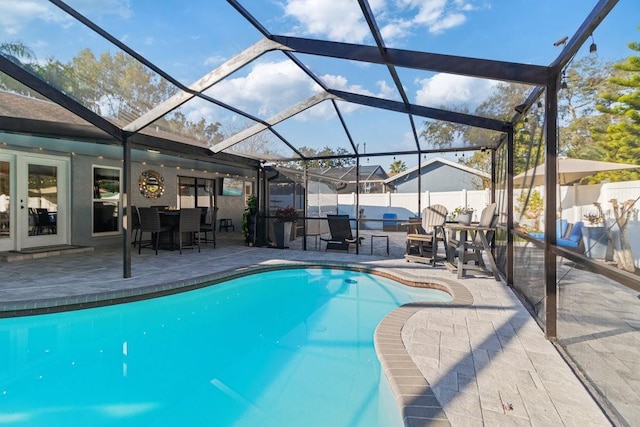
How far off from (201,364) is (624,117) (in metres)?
3.66

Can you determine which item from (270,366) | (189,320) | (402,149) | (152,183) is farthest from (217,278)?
(152,183)

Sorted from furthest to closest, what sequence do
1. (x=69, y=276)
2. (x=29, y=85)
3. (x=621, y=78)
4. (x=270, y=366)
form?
(x=69, y=276), (x=29, y=85), (x=270, y=366), (x=621, y=78)

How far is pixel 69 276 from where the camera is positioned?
520 cm

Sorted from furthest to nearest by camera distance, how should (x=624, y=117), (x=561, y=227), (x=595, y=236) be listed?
1. (x=561, y=227)
2. (x=595, y=236)
3. (x=624, y=117)

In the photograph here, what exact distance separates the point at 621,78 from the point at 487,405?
203cm

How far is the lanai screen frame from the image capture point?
114 inches

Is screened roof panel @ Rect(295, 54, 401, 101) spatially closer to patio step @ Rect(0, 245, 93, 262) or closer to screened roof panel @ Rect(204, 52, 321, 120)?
screened roof panel @ Rect(204, 52, 321, 120)

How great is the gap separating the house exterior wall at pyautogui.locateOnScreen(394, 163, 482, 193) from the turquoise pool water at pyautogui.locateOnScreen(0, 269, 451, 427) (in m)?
16.3

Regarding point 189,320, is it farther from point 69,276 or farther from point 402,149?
point 402,149

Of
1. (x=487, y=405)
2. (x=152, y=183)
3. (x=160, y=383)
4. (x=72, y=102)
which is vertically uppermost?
(x=72, y=102)

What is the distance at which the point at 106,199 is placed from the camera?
8.59m

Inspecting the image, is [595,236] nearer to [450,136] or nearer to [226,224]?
[450,136]

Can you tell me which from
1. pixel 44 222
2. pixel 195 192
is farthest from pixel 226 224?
pixel 44 222

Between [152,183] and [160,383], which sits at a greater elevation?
[152,183]
